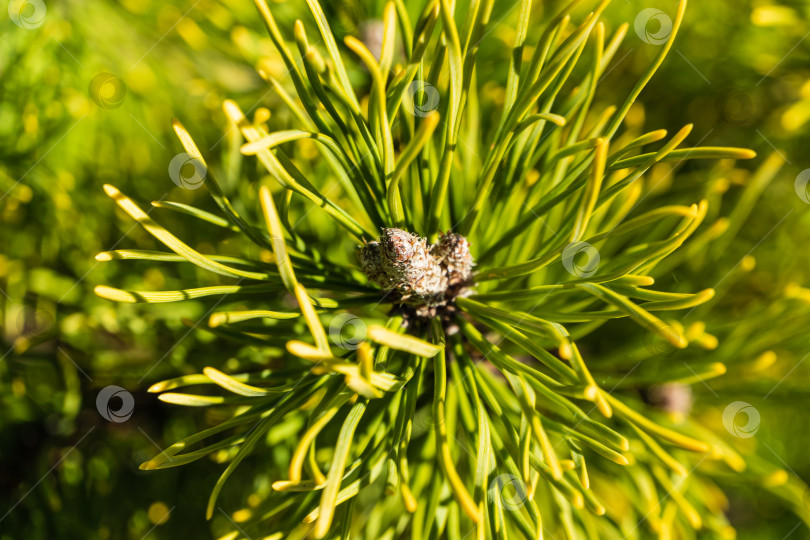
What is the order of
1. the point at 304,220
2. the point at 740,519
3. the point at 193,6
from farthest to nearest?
the point at 740,519, the point at 193,6, the point at 304,220

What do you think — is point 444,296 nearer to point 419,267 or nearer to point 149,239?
point 419,267

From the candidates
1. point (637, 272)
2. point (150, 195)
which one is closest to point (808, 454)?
point (637, 272)

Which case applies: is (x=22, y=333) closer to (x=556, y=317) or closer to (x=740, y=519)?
(x=556, y=317)

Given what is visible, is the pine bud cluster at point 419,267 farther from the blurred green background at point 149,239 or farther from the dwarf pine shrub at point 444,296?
the blurred green background at point 149,239

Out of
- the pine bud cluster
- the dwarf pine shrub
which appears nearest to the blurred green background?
the dwarf pine shrub

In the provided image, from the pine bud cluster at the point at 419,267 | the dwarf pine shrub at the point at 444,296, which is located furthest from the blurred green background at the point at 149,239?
the pine bud cluster at the point at 419,267

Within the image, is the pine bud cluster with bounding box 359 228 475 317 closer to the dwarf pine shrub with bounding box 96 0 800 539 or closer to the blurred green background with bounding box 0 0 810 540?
the dwarf pine shrub with bounding box 96 0 800 539

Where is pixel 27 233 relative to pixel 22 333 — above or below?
above
